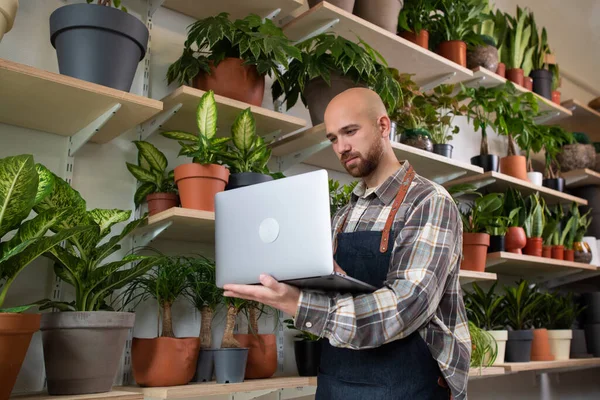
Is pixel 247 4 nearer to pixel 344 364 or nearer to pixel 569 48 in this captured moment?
pixel 344 364

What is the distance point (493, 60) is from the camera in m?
3.12

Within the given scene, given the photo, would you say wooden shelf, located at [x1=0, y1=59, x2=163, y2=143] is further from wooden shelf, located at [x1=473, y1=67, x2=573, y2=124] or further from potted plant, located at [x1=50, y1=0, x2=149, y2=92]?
wooden shelf, located at [x1=473, y1=67, x2=573, y2=124]

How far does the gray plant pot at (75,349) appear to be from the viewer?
4.43 ft

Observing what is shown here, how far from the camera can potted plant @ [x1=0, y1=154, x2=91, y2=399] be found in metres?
1.19

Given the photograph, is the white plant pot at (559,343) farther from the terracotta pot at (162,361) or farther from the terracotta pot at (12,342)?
the terracotta pot at (12,342)

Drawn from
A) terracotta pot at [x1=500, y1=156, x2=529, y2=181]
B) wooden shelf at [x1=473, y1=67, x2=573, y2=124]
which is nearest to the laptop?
wooden shelf at [x1=473, y1=67, x2=573, y2=124]

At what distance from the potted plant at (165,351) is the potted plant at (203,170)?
206mm

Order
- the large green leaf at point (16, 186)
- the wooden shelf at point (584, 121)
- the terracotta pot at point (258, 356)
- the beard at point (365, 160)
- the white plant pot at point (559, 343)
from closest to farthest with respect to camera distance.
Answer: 1. the large green leaf at point (16, 186)
2. the beard at point (365, 160)
3. the terracotta pot at point (258, 356)
4. the white plant pot at point (559, 343)
5. the wooden shelf at point (584, 121)

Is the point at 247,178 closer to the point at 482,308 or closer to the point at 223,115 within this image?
the point at 223,115

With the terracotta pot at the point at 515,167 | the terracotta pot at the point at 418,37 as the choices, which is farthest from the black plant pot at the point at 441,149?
the terracotta pot at the point at 515,167

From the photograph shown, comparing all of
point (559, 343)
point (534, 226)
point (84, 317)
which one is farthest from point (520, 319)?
point (84, 317)

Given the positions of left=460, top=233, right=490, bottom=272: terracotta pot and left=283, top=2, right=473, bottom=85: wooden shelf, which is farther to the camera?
left=460, top=233, right=490, bottom=272: terracotta pot

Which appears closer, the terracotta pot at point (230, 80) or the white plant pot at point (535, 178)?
the terracotta pot at point (230, 80)

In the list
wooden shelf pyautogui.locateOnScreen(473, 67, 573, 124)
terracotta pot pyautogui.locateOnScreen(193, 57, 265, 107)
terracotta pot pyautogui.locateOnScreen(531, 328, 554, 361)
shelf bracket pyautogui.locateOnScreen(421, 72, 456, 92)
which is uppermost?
wooden shelf pyautogui.locateOnScreen(473, 67, 573, 124)
